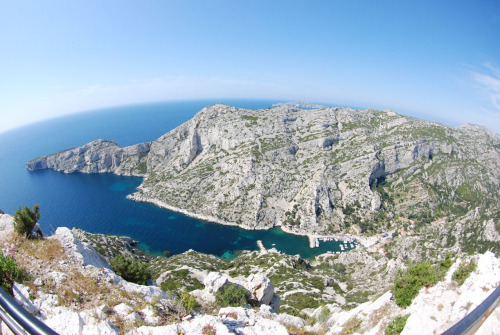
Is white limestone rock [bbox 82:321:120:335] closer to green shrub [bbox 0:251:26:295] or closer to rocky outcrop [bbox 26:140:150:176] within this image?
green shrub [bbox 0:251:26:295]

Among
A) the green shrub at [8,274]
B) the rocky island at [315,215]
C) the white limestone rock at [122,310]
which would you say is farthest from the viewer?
the rocky island at [315,215]

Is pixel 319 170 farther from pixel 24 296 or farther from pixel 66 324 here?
pixel 66 324

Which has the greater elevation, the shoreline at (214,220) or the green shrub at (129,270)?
the green shrub at (129,270)

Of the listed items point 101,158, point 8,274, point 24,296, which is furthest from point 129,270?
point 101,158

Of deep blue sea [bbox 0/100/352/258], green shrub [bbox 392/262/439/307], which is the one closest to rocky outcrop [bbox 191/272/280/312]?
green shrub [bbox 392/262/439/307]

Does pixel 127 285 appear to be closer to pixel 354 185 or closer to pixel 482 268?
pixel 482 268

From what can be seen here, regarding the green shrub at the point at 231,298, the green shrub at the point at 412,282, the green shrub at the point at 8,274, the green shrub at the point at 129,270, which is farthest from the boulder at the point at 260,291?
the green shrub at the point at 8,274

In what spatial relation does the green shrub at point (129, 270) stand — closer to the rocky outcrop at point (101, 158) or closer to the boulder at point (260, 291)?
the boulder at point (260, 291)
